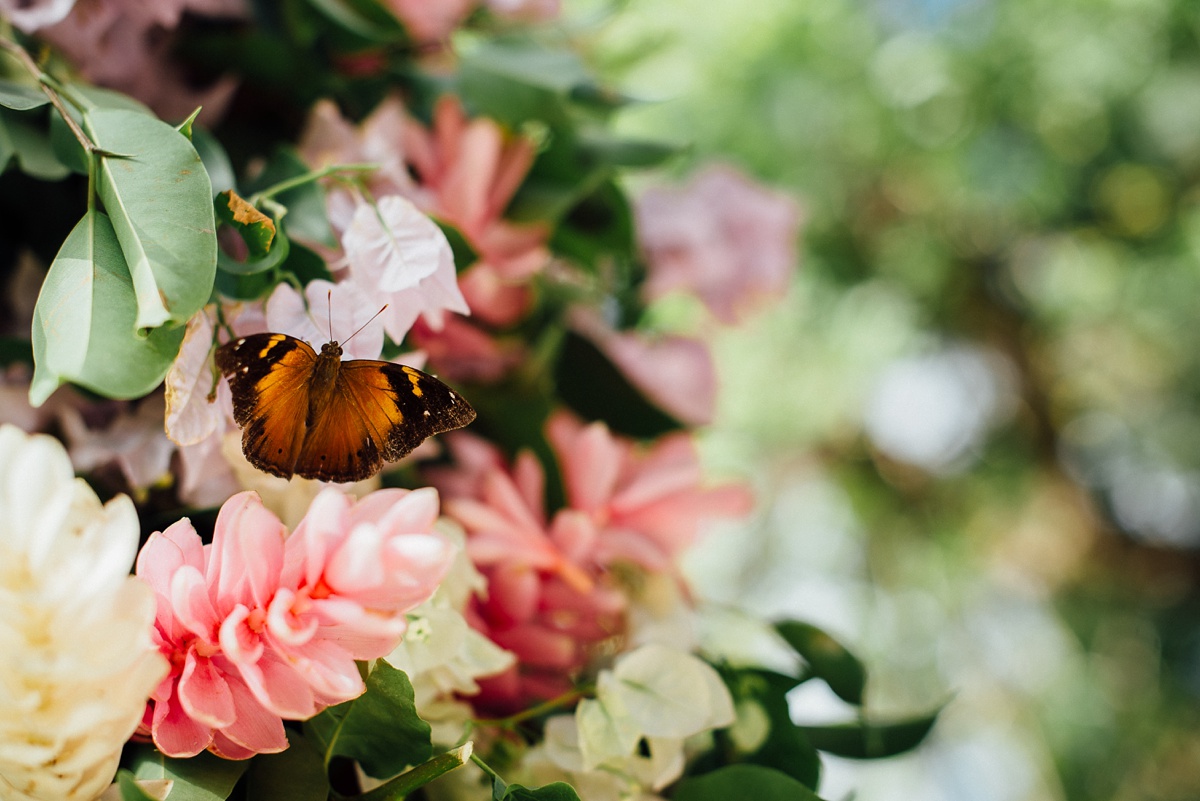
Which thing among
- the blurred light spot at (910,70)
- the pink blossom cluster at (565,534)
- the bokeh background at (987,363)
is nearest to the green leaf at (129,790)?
the pink blossom cluster at (565,534)

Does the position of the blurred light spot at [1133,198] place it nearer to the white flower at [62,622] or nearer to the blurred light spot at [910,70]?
the blurred light spot at [910,70]

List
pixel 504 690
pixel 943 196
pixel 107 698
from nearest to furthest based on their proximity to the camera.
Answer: pixel 107 698
pixel 504 690
pixel 943 196

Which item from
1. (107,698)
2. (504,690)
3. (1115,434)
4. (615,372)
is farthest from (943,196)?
(107,698)

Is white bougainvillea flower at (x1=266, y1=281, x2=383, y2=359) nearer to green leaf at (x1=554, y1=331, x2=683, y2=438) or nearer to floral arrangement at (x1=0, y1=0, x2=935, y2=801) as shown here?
floral arrangement at (x1=0, y1=0, x2=935, y2=801)

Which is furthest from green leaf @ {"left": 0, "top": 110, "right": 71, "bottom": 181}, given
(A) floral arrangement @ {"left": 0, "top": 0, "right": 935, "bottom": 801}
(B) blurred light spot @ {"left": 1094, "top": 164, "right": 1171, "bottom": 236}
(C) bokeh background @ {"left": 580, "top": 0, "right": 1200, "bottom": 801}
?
(B) blurred light spot @ {"left": 1094, "top": 164, "right": 1171, "bottom": 236}

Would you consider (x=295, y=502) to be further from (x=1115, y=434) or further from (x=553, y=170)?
(x=1115, y=434)

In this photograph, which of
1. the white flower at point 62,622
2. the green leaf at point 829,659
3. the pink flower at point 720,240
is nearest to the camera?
the white flower at point 62,622
